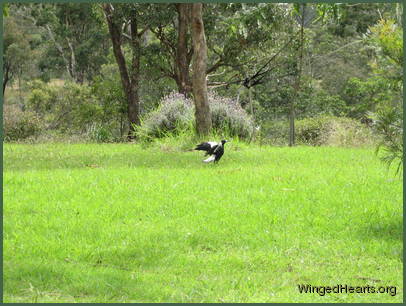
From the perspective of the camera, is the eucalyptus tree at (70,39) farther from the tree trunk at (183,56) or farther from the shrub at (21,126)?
the tree trunk at (183,56)

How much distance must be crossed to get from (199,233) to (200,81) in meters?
9.06

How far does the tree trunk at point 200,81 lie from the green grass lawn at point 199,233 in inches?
160

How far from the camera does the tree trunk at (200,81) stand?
15375mm

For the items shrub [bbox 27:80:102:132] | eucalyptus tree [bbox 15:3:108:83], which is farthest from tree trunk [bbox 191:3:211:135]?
eucalyptus tree [bbox 15:3:108:83]

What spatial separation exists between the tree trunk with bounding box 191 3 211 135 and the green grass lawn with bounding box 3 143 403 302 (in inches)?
160

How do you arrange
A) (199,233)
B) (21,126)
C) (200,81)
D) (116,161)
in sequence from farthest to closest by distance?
(21,126)
(200,81)
(116,161)
(199,233)

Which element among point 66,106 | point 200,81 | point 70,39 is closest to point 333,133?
point 200,81

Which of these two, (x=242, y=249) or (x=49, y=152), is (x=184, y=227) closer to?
(x=242, y=249)

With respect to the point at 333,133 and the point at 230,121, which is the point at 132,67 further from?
the point at 333,133

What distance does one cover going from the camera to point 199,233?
696 centimetres

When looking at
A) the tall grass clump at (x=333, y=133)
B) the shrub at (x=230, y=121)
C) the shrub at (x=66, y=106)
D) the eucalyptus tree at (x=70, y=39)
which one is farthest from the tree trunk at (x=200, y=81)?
the eucalyptus tree at (x=70, y=39)

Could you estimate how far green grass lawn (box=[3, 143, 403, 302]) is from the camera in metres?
5.48

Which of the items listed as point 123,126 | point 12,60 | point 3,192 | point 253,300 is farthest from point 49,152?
point 12,60

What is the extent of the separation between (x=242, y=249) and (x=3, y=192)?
4.04m
